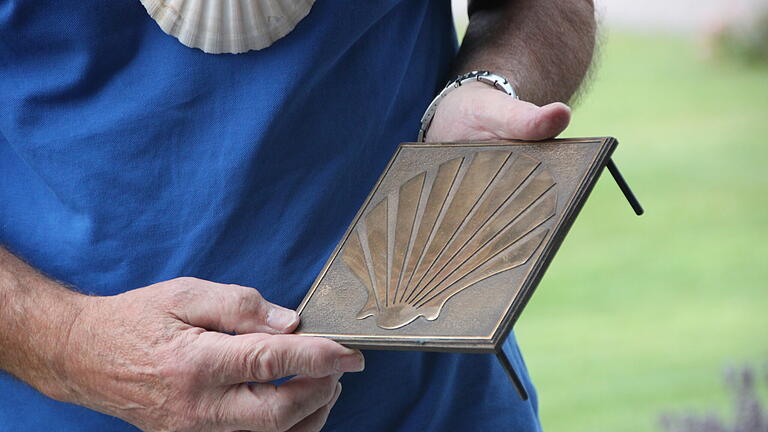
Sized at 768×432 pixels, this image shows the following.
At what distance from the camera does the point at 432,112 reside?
1095 millimetres

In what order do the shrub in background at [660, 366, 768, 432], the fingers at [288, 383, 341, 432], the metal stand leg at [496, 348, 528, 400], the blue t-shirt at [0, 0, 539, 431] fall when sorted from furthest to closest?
the shrub in background at [660, 366, 768, 432] < the blue t-shirt at [0, 0, 539, 431] < the fingers at [288, 383, 341, 432] < the metal stand leg at [496, 348, 528, 400]

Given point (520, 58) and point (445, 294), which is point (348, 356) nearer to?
point (445, 294)

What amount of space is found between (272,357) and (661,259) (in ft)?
10.3

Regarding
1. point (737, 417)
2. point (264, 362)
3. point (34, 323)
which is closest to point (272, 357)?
point (264, 362)

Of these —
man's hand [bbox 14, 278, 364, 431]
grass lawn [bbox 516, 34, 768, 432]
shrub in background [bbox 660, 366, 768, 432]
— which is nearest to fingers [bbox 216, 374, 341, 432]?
man's hand [bbox 14, 278, 364, 431]

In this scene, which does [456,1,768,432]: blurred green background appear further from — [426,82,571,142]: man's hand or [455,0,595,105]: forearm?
[426,82,571,142]: man's hand

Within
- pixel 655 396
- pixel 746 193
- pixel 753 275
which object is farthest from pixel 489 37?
pixel 746 193

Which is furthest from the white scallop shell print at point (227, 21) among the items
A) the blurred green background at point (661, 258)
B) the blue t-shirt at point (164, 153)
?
the blurred green background at point (661, 258)

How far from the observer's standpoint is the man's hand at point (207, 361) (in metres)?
0.81

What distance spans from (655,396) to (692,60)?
6.82 feet

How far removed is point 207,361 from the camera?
2.71 feet

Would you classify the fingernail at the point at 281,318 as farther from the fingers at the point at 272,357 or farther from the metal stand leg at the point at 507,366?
the metal stand leg at the point at 507,366

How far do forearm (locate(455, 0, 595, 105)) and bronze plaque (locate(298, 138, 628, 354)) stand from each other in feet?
0.74

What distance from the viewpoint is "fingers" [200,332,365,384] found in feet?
2.62
